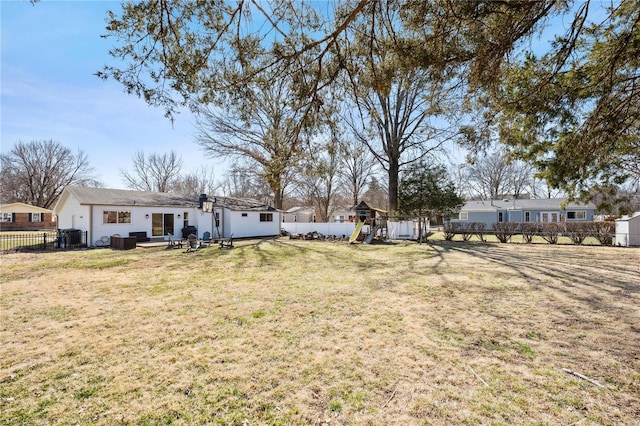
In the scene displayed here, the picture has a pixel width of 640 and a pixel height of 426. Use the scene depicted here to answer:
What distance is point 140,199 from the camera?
61.7 ft

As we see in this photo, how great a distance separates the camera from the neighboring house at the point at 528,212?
31266 mm

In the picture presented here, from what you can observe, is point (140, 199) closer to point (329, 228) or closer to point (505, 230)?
point (329, 228)

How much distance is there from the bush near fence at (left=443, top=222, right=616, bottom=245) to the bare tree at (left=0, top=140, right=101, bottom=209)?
4882 centimetres

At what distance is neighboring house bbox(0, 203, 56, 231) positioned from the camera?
32094mm

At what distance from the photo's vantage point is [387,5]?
5004 mm

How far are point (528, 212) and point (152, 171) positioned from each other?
1823 inches

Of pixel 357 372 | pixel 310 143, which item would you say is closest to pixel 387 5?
pixel 310 143

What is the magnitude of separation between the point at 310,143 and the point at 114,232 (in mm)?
15388

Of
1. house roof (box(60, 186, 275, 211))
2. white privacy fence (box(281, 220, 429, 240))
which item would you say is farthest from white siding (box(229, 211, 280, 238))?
white privacy fence (box(281, 220, 429, 240))

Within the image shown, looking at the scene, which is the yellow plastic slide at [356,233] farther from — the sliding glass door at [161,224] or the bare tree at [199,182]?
the bare tree at [199,182]

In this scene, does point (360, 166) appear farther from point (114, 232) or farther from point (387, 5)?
point (387, 5)

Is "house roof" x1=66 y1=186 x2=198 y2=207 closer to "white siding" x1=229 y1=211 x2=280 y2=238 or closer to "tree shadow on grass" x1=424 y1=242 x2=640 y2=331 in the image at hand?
"white siding" x1=229 y1=211 x2=280 y2=238

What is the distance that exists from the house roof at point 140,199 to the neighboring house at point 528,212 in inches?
885

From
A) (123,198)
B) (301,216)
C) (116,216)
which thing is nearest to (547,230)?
(116,216)
